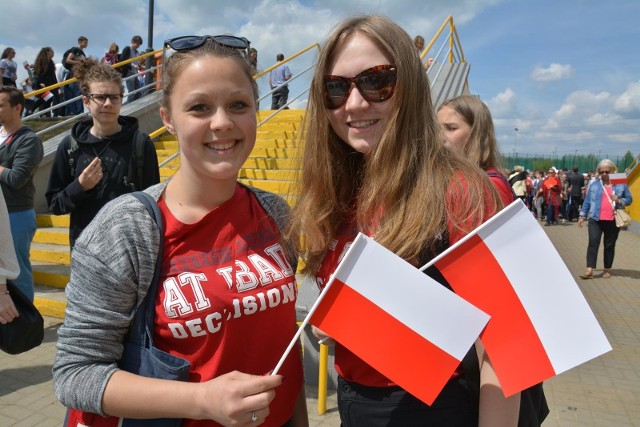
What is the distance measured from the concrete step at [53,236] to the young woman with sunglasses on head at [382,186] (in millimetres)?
Answer: 6745

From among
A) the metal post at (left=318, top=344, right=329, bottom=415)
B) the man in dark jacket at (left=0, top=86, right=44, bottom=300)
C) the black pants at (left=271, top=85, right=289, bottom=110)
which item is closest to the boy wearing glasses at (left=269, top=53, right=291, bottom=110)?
the black pants at (left=271, top=85, right=289, bottom=110)

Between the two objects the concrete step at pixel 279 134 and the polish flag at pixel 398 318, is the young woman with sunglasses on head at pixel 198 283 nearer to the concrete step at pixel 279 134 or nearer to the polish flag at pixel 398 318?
the polish flag at pixel 398 318

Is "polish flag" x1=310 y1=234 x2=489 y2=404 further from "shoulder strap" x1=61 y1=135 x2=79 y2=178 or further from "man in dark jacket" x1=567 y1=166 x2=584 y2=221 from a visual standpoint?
"man in dark jacket" x1=567 y1=166 x2=584 y2=221

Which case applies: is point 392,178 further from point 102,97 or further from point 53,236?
point 53,236

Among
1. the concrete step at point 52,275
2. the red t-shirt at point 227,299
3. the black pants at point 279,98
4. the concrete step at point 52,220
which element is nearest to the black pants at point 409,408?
the red t-shirt at point 227,299

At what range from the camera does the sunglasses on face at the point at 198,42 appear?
1.54 m

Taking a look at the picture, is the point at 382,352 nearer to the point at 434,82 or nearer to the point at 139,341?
the point at 139,341

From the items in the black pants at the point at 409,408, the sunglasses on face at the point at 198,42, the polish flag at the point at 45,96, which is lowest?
the black pants at the point at 409,408

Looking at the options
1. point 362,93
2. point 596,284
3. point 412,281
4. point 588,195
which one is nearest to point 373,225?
point 412,281

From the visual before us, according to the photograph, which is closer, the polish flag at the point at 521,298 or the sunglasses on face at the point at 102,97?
the polish flag at the point at 521,298

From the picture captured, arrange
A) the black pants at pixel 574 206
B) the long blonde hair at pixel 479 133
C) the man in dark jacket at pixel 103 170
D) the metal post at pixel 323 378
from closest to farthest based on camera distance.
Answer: the metal post at pixel 323 378 < the long blonde hair at pixel 479 133 < the man in dark jacket at pixel 103 170 < the black pants at pixel 574 206

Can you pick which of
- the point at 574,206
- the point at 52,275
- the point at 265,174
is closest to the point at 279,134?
the point at 265,174

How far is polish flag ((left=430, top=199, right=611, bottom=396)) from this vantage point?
3.82ft

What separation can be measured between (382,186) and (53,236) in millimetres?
7400
